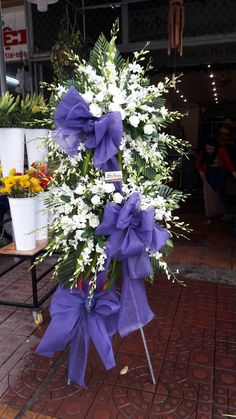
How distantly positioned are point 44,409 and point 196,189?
802 cm

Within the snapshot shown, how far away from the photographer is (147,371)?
92.7 inches

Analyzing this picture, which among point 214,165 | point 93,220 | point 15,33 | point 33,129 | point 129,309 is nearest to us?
point 93,220

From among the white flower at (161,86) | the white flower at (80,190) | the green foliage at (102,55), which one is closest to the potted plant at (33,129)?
the green foliage at (102,55)

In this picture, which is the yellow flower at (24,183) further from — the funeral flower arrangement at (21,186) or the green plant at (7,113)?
the green plant at (7,113)

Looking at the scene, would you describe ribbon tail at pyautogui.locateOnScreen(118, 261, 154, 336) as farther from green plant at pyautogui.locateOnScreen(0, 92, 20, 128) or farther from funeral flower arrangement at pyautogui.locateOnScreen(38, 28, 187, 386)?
green plant at pyautogui.locateOnScreen(0, 92, 20, 128)

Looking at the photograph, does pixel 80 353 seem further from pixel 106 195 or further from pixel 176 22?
pixel 176 22

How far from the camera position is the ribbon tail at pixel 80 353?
2070mm

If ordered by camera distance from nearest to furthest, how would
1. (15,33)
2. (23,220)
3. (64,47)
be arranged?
(23,220) < (64,47) < (15,33)

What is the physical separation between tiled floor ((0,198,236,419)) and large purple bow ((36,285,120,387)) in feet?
0.69

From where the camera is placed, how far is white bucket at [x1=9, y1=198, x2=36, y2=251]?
269 cm

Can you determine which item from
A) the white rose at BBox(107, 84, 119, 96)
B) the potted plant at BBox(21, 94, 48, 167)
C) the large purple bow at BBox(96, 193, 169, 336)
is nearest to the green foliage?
the white rose at BBox(107, 84, 119, 96)

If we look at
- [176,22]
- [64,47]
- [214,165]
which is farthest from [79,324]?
[214,165]

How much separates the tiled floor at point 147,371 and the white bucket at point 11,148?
1297 millimetres

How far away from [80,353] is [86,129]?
129 cm
